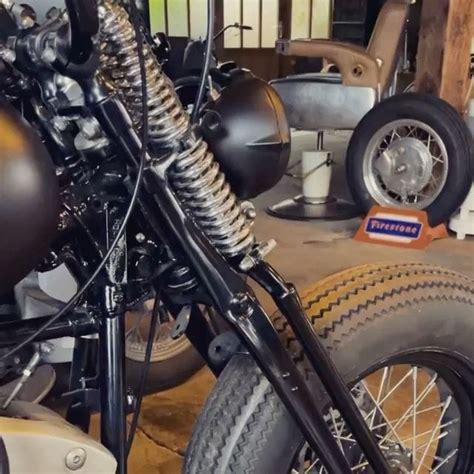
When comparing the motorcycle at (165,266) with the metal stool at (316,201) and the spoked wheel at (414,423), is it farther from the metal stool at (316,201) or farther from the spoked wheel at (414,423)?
the metal stool at (316,201)

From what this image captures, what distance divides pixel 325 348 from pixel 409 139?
2.46 meters

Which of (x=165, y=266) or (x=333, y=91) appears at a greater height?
(x=165, y=266)

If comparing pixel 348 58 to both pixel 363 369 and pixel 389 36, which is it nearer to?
pixel 389 36

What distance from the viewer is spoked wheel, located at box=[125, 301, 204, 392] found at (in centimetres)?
161

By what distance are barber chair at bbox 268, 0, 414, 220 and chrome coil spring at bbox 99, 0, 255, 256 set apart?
2687mm

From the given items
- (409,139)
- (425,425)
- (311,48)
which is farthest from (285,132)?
(311,48)

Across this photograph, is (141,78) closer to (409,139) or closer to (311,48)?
(409,139)

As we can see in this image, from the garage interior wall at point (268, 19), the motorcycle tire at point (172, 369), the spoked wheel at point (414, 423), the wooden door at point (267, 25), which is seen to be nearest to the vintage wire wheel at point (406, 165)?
the motorcycle tire at point (172, 369)

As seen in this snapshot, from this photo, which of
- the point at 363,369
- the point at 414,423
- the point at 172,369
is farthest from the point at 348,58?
the point at 363,369

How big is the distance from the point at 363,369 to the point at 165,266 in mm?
270

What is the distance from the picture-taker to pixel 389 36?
348 cm

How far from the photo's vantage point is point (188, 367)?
1750mm

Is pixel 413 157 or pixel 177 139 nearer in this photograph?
pixel 177 139

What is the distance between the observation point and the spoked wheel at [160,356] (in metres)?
1.61
